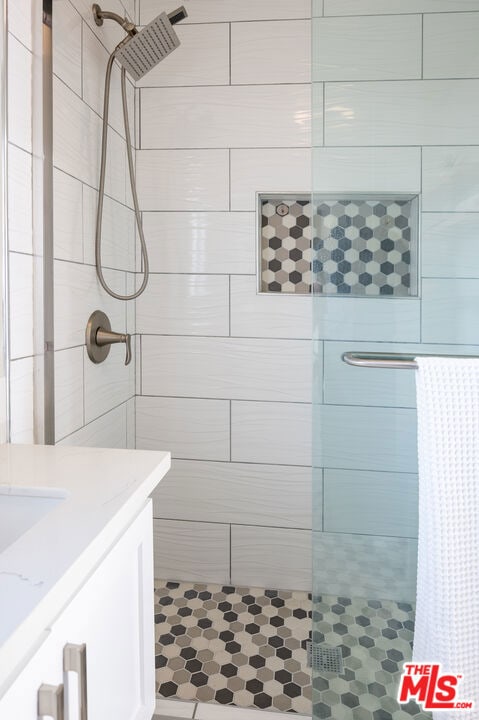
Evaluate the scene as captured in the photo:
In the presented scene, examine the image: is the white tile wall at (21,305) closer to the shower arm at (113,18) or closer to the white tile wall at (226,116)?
the shower arm at (113,18)

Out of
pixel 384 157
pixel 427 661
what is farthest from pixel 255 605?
pixel 384 157

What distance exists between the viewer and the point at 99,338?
1664 millimetres

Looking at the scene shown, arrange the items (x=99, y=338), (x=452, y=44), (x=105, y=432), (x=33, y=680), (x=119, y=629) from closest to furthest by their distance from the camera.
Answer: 1. (x=33, y=680)
2. (x=119, y=629)
3. (x=452, y=44)
4. (x=99, y=338)
5. (x=105, y=432)

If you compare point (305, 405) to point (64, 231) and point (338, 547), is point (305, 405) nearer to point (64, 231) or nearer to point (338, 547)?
point (338, 547)

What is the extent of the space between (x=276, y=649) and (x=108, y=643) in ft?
3.65

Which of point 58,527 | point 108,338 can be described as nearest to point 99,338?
point 108,338

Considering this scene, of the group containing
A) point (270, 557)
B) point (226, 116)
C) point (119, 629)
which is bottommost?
point (270, 557)

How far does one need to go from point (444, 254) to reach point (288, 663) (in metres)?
1.28

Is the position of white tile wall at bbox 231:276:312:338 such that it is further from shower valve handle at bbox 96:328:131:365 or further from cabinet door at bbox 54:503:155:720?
cabinet door at bbox 54:503:155:720

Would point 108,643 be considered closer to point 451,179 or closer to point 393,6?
point 451,179

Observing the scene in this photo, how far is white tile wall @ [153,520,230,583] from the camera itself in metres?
2.08

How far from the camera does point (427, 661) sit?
1100mm

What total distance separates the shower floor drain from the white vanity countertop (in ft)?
2.11

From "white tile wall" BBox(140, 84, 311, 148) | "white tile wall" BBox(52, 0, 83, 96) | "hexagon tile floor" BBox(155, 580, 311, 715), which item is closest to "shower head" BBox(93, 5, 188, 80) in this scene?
"white tile wall" BBox(52, 0, 83, 96)
